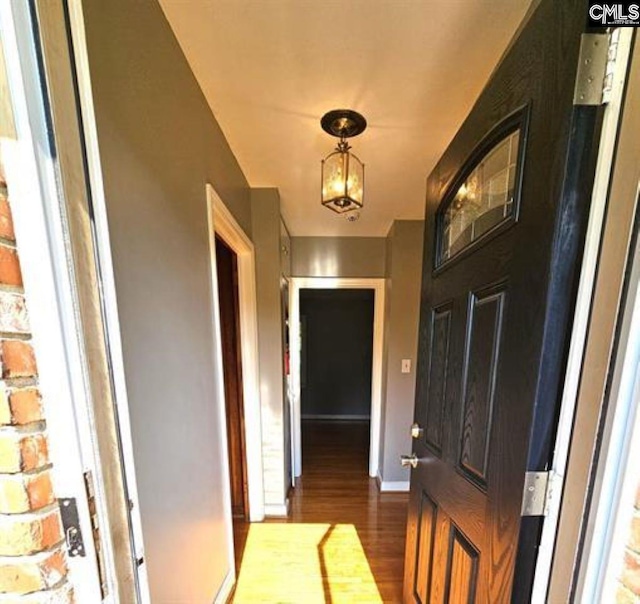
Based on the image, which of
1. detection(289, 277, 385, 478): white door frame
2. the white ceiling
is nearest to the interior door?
the white ceiling

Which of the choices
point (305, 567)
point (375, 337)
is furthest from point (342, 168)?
point (305, 567)

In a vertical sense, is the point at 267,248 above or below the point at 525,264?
above

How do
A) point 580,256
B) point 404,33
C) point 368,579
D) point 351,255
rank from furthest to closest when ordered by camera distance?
point 351,255, point 368,579, point 404,33, point 580,256

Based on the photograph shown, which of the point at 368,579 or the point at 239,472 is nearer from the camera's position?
the point at 368,579

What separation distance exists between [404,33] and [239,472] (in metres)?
2.71

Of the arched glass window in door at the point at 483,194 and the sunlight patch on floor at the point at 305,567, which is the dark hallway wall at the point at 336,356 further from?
the arched glass window in door at the point at 483,194

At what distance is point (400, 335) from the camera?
264cm

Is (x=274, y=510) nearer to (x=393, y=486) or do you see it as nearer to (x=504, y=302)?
(x=393, y=486)

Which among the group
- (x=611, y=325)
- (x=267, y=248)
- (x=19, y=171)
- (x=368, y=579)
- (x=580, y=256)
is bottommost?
(x=368, y=579)

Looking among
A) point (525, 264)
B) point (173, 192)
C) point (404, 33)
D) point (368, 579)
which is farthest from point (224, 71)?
point (368, 579)

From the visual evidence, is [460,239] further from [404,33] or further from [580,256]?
[404,33]

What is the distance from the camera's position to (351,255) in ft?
9.71

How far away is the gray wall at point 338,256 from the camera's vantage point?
9.65ft

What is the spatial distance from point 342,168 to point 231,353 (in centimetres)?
154
